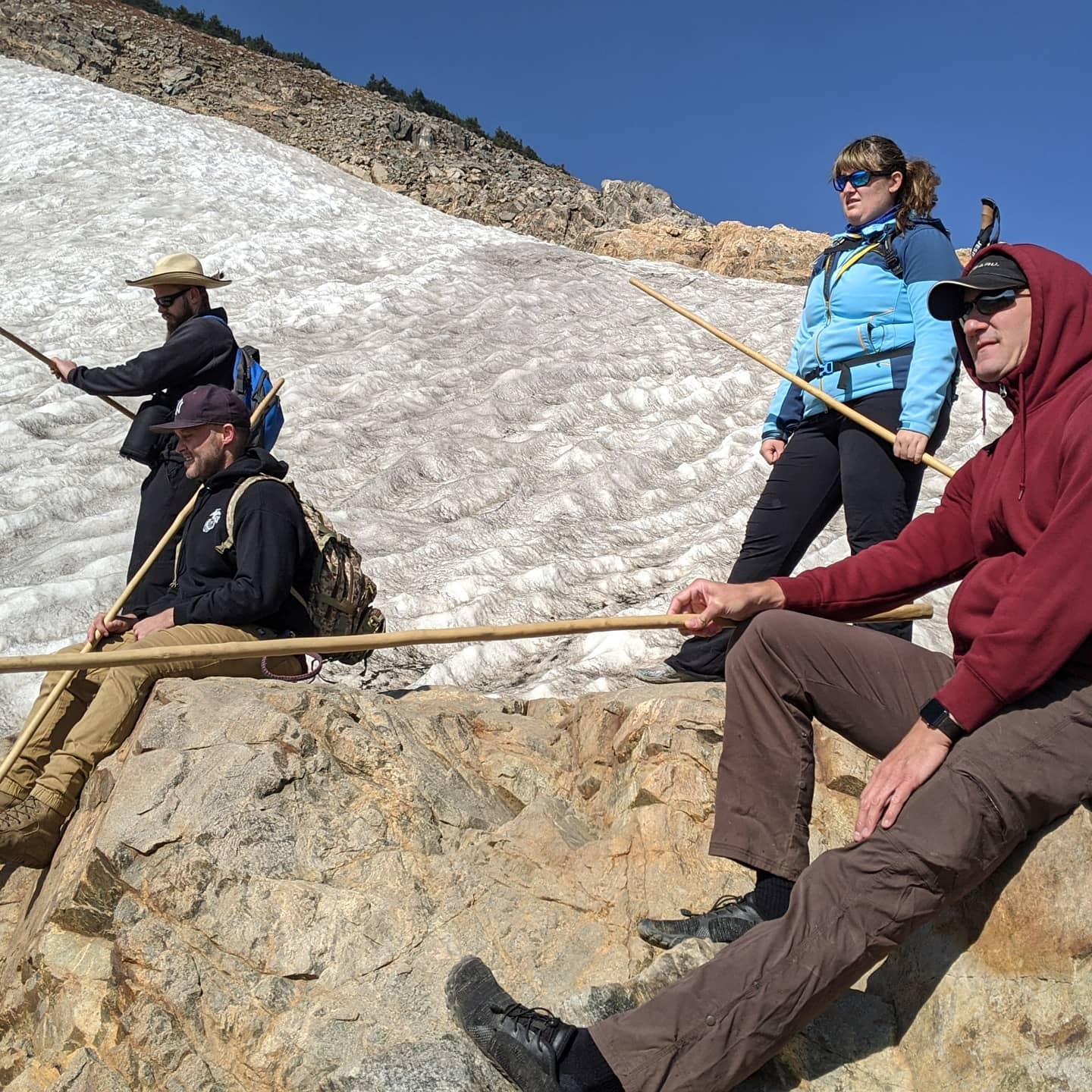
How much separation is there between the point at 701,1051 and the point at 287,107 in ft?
106

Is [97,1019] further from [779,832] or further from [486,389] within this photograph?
[486,389]

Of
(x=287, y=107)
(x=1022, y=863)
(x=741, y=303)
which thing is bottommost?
(x=1022, y=863)

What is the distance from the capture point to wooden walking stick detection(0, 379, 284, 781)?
411 centimetres

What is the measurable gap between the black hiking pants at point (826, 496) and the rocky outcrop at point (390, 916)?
1046mm

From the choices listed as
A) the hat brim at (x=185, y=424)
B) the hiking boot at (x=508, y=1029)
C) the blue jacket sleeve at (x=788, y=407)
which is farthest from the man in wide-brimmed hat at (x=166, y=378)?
the hiking boot at (x=508, y=1029)

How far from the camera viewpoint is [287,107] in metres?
30.7

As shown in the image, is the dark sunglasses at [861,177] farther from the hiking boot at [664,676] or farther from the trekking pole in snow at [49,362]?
the trekking pole in snow at [49,362]

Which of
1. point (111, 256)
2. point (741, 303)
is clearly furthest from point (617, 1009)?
point (111, 256)

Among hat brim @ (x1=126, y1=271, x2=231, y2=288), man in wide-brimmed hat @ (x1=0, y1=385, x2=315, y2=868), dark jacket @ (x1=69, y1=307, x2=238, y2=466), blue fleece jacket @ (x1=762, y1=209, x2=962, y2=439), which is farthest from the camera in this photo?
hat brim @ (x1=126, y1=271, x2=231, y2=288)

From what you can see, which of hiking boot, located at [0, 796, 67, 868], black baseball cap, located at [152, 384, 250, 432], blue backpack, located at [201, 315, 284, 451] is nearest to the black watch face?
hiking boot, located at [0, 796, 67, 868]

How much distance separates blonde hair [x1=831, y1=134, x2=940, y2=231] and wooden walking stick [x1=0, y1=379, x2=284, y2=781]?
10.6ft

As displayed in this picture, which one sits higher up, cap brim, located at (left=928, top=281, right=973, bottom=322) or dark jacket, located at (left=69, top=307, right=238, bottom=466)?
cap brim, located at (left=928, top=281, right=973, bottom=322)

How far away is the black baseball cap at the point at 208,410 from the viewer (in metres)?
5.20

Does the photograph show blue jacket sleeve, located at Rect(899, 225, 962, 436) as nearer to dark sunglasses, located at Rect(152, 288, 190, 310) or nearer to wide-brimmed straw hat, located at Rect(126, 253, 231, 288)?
wide-brimmed straw hat, located at Rect(126, 253, 231, 288)
